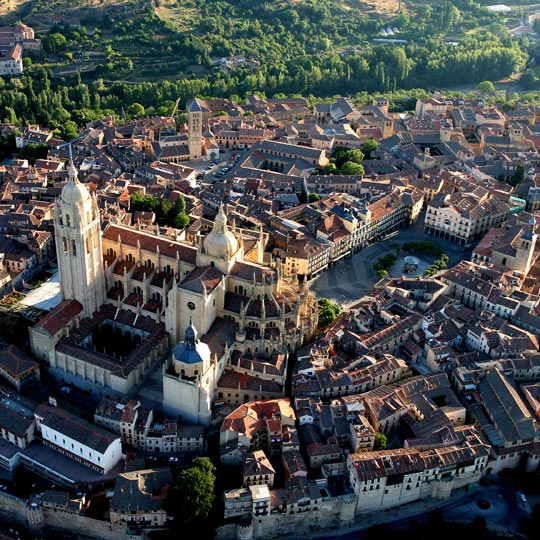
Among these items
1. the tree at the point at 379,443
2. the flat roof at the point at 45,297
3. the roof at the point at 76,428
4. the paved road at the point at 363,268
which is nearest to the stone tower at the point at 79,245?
the flat roof at the point at 45,297

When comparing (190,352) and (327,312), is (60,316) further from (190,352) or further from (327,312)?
(327,312)

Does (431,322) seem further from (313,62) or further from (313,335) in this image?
(313,62)

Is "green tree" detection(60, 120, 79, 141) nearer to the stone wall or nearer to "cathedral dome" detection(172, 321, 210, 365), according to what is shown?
"cathedral dome" detection(172, 321, 210, 365)

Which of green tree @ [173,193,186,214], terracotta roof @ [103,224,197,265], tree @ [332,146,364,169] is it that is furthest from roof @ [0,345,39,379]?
tree @ [332,146,364,169]

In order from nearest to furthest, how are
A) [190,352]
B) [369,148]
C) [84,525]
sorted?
[84,525], [190,352], [369,148]

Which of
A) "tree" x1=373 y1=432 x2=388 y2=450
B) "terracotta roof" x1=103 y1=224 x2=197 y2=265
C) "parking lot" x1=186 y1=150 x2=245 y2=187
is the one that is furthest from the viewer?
"parking lot" x1=186 y1=150 x2=245 y2=187

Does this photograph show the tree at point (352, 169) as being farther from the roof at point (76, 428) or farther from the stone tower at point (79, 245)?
the roof at point (76, 428)

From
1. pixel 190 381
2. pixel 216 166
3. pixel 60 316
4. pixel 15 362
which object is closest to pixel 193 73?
pixel 216 166
